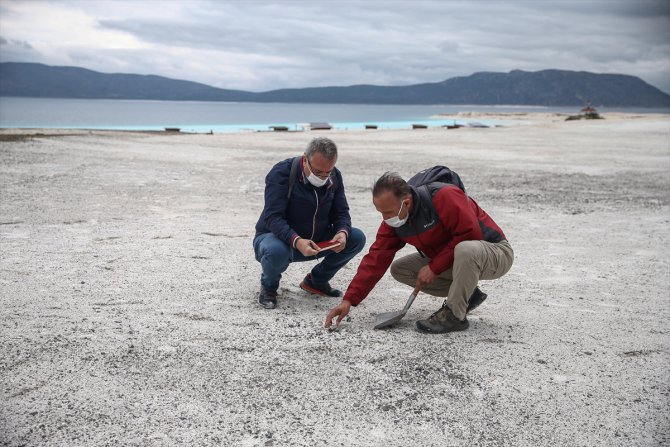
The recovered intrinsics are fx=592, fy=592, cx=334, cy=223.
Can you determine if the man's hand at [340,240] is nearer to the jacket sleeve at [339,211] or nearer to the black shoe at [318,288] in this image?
the jacket sleeve at [339,211]

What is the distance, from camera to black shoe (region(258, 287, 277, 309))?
465 centimetres

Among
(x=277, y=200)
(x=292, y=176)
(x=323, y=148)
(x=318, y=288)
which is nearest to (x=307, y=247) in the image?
(x=277, y=200)

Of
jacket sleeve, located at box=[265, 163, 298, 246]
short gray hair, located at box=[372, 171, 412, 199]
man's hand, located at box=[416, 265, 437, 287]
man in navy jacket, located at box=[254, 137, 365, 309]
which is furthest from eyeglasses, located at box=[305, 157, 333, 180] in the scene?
man's hand, located at box=[416, 265, 437, 287]

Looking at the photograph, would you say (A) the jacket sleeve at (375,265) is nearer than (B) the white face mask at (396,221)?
No

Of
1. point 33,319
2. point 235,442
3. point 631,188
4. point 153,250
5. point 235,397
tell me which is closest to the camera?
point 235,442

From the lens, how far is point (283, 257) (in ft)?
15.0

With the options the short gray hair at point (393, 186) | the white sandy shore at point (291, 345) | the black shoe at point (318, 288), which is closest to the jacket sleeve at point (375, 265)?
the white sandy shore at point (291, 345)

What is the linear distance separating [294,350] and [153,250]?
2880 mm

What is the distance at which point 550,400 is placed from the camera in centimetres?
331

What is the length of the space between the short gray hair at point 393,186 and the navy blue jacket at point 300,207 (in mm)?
838

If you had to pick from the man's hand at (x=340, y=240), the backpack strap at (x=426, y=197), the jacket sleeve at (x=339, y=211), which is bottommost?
the man's hand at (x=340, y=240)

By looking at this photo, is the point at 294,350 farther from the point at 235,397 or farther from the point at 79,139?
the point at 79,139

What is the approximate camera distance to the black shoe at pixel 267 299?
4.65 m

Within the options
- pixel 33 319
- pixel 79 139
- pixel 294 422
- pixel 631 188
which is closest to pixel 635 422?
pixel 294 422
